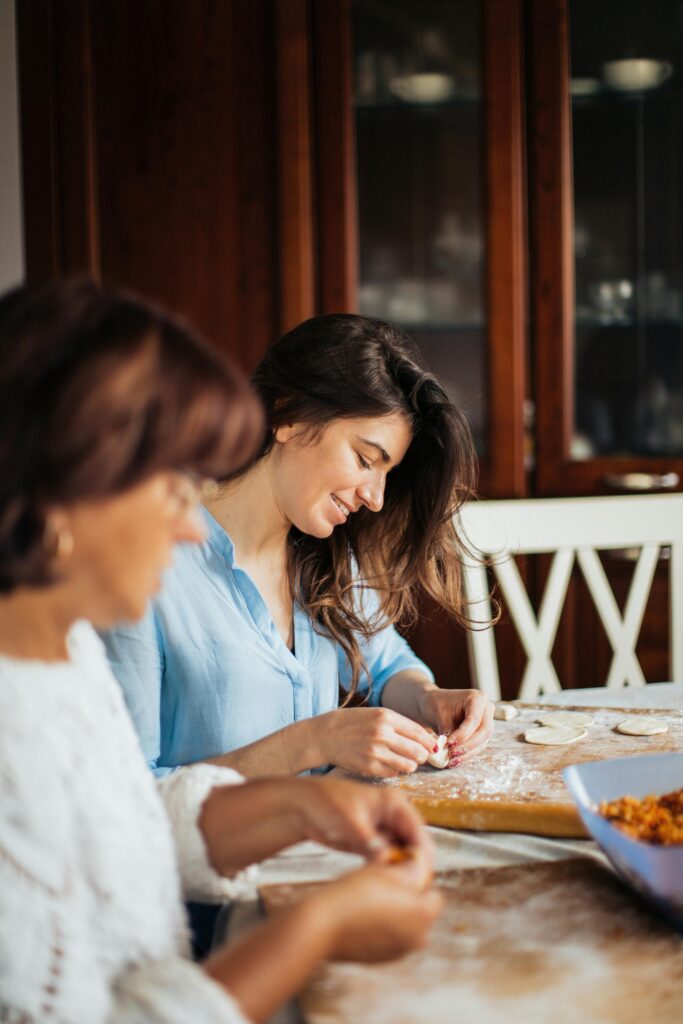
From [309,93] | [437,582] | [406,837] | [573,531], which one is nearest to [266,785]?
[406,837]

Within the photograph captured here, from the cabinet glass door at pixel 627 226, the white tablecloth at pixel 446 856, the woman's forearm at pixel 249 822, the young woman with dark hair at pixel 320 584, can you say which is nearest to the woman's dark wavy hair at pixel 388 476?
the young woman with dark hair at pixel 320 584

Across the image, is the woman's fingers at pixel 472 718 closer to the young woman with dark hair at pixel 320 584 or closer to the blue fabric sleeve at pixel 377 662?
the young woman with dark hair at pixel 320 584

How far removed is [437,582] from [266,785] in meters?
0.86

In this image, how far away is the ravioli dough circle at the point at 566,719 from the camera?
57.4 inches

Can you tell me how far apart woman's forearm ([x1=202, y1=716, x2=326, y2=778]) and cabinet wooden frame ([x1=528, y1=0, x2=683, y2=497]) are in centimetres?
159

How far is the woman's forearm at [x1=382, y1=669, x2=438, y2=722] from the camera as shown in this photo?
157cm

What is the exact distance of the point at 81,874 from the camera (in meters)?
0.71

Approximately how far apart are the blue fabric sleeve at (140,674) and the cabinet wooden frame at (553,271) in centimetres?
160

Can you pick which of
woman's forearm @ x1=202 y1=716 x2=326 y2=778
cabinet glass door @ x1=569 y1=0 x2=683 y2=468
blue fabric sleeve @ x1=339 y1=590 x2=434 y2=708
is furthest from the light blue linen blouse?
cabinet glass door @ x1=569 y1=0 x2=683 y2=468

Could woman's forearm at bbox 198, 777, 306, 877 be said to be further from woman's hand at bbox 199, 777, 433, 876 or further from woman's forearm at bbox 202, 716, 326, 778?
woman's forearm at bbox 202, 716, 326, 778

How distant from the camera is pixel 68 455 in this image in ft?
2.07

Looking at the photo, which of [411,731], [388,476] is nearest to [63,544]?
[411,731]

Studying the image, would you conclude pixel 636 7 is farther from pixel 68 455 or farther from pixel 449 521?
pixel 68 455

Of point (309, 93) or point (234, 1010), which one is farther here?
point (309, 93)
